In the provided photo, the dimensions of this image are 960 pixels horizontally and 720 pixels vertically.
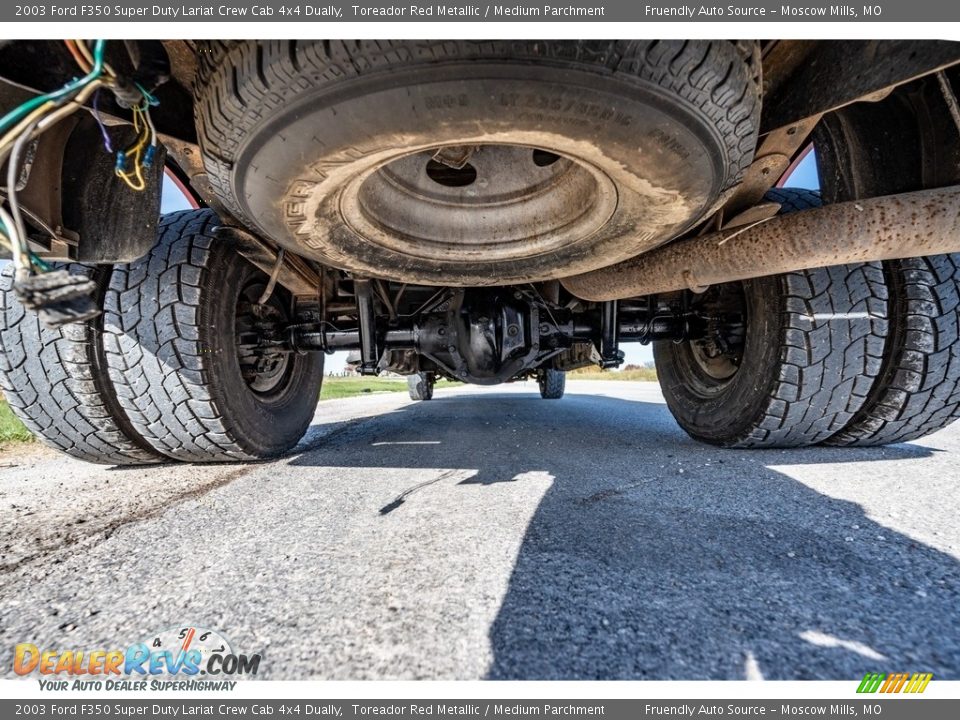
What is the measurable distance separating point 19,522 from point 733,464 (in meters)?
2.42

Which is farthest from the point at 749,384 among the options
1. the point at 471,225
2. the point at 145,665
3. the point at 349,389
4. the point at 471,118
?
the point at 349,389

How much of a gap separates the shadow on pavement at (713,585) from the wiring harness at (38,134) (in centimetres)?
89

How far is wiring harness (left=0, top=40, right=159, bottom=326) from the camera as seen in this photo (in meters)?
0.63

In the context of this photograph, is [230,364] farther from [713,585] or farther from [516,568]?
[713,585]

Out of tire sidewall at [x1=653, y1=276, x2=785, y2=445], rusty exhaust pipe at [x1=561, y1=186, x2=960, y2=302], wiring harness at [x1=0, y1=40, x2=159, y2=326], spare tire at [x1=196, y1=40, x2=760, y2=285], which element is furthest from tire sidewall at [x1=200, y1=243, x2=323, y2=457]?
tire sidewall at [x1=653, y1=276, x2=785, y2=445]

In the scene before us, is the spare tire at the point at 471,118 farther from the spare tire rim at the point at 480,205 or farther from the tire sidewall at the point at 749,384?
the tire sidewall at the point at 749,384

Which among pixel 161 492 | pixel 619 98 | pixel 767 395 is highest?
pixel 619 98

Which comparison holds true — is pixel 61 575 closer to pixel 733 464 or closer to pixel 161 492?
pixel 161 492

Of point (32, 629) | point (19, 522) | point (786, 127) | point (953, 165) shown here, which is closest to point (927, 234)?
point (953, 165)

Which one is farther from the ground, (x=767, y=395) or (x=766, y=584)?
(x=767, y=395)

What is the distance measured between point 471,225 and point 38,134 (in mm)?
1048

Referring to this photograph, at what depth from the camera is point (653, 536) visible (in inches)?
38.0

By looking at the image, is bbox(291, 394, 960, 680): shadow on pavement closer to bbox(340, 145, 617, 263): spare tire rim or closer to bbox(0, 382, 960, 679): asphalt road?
bbox(0, 382, 960, 679): asphalt road

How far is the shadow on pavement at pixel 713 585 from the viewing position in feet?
1.91
